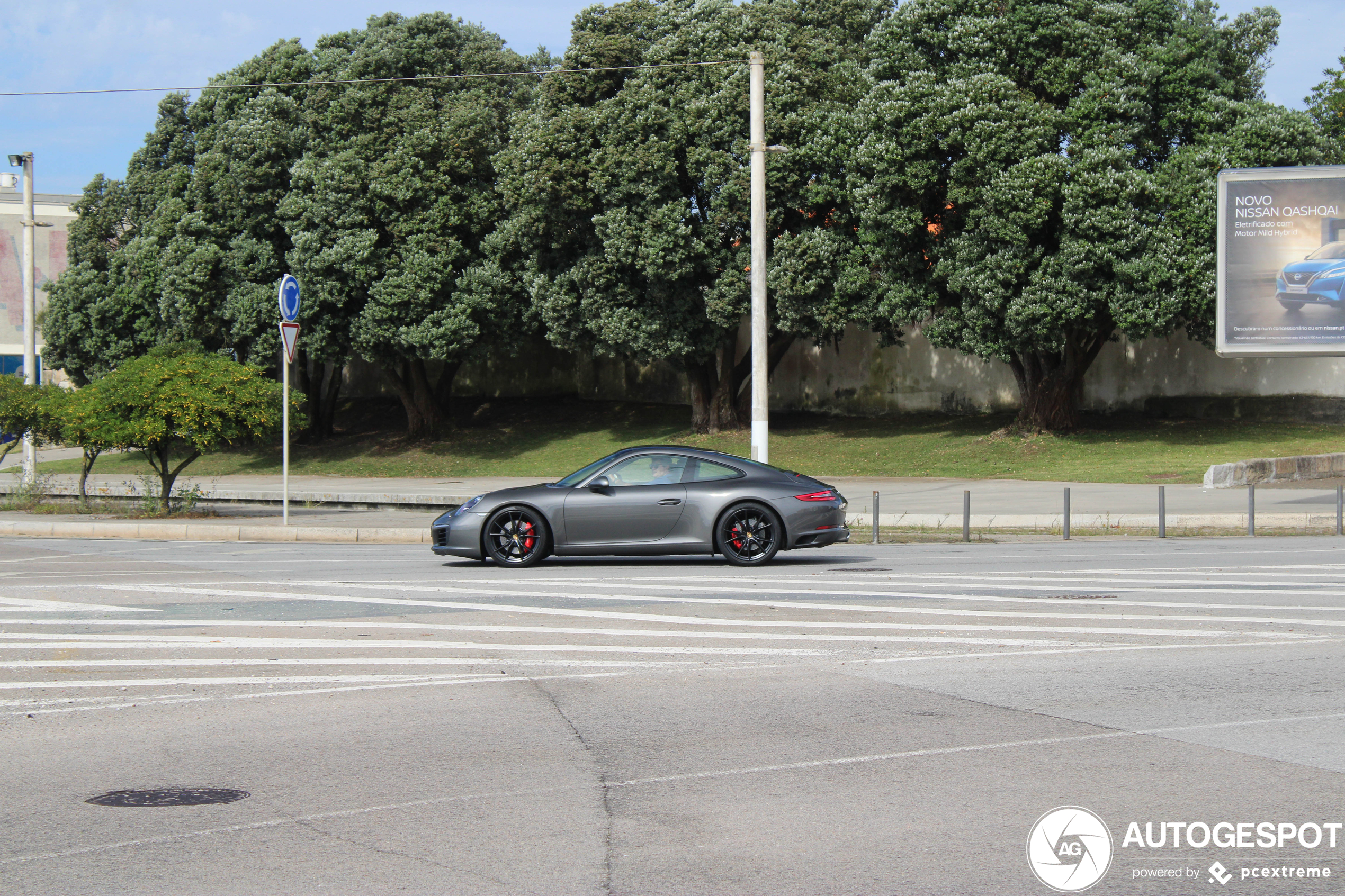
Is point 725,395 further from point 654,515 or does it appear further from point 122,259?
point 654,515

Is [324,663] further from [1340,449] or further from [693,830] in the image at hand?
[1340,449]

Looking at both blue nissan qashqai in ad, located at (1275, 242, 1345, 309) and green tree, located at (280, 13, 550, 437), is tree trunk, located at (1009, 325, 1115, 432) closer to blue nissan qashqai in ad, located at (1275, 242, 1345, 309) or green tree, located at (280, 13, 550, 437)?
blue nissan qashqai in ad, located at (1275, 242, 1345, 309)

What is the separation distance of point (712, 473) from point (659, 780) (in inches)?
339

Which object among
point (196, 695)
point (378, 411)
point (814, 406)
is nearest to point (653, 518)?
point (196, 695)

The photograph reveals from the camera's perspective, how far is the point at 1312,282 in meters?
23.9

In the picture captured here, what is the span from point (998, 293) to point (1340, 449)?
889 cm

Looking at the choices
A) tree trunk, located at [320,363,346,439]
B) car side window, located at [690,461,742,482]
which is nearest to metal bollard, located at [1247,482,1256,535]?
car side window, located at [690,461,742,482]

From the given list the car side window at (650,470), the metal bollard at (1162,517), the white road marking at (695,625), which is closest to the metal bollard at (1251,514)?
the metal bollard at (1162,517)

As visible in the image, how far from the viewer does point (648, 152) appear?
113 feet

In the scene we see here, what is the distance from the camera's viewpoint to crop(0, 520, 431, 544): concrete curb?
1898 cm

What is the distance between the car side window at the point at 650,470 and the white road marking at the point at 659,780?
8.09 m

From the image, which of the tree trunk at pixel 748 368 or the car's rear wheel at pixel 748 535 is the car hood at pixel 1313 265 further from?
the tree trunk at pixel 748 368

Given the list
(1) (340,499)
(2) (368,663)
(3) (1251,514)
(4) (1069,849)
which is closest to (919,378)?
(1) (340,499)

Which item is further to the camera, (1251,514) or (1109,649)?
(1251,514)
